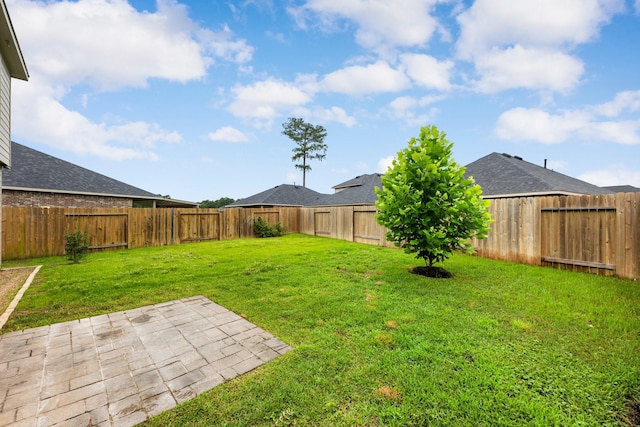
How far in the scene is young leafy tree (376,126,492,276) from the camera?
206 inches

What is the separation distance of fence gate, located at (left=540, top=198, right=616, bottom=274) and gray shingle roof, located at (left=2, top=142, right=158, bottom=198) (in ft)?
59.2

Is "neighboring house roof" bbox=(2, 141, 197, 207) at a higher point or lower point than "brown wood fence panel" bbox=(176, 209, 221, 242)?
higher

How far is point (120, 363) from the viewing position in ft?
7.95

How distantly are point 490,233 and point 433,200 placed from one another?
363 centimetres

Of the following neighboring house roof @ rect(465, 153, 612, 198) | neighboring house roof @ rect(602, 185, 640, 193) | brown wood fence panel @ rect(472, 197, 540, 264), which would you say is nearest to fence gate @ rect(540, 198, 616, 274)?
brown wood fence panel @ rect(472, 197, 540, 264)

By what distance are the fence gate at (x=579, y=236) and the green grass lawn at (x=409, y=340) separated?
0.55 m

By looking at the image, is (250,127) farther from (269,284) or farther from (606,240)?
(606,240)

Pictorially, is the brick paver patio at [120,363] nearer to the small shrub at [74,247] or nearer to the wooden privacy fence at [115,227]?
the small shrub at [74,247]

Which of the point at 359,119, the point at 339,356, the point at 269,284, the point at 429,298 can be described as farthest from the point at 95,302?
the point at 359,119

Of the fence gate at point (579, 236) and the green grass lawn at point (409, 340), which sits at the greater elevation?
the fence gate at point (579, 236)

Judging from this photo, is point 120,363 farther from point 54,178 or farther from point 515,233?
point 54,178

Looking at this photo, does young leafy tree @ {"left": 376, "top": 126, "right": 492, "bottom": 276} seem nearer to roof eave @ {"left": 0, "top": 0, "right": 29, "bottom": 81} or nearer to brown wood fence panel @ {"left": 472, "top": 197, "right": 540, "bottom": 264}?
brown wood fence panel @ {"left": 472, "top": 197, "right": 540, "bottom": 264}

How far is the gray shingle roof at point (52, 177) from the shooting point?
1132cm

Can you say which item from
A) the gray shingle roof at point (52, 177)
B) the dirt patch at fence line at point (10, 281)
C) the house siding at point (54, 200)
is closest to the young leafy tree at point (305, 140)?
the gray shingle roof at point (52, 177)
